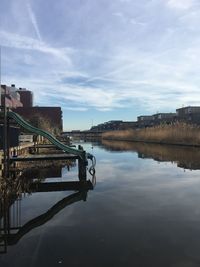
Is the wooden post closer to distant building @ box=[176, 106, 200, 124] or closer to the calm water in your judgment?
the calm water

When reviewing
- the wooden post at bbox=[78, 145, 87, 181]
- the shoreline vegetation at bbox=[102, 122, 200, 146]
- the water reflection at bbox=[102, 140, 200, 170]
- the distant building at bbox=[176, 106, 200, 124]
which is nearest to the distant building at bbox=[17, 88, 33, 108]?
the distant building at bbox=[176, 106, 200, 124]

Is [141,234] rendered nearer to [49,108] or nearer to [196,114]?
[49,108]

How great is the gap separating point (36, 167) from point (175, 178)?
1025cm

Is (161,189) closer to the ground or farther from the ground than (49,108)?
closer to the ground

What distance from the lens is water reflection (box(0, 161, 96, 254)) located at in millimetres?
11041

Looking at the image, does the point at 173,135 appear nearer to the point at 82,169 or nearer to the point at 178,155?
the point at 178,155

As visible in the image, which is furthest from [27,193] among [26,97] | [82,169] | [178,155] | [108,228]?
[26,97]

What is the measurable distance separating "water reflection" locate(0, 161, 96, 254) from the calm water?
0.05 meters

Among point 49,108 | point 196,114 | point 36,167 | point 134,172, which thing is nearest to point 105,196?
point 134,172

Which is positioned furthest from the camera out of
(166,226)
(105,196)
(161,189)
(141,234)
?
(161,189)

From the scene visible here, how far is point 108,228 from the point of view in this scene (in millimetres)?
11055

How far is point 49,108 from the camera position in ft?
413

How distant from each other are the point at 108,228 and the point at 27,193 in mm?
7125

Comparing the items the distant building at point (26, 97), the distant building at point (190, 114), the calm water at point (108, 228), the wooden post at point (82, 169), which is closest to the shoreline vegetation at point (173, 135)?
the wooden post at point (82, 169)
